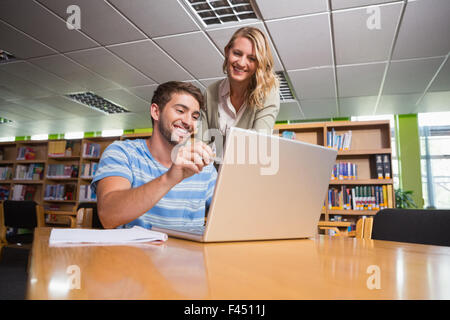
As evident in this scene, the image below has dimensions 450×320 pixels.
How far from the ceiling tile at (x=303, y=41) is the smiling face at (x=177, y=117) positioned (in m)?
1.99

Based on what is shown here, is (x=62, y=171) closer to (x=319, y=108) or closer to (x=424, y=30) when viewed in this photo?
(x=319, y=108)

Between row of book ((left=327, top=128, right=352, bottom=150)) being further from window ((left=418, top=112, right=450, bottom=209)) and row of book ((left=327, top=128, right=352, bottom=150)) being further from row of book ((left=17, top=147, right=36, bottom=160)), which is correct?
row of book ((left=17, top=147, right=36, bottom=160))

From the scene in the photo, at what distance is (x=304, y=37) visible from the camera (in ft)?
10.4

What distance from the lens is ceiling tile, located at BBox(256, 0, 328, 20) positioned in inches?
105

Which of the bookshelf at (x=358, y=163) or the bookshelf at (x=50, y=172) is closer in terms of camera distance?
the bookshelf at (x=358, y=163)

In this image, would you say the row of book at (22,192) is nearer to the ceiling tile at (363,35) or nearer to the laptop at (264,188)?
the ceiling tile at (363,35)

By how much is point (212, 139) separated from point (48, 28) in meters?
2.57

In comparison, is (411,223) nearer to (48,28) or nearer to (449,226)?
(449,226)

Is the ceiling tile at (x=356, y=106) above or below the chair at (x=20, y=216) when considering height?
above

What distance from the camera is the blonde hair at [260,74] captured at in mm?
1453

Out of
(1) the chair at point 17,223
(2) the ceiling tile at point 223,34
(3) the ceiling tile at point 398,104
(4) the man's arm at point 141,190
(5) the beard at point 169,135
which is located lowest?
(1) the chair at point 17,223

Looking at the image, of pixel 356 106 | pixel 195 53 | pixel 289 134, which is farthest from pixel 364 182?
pixel 195 53

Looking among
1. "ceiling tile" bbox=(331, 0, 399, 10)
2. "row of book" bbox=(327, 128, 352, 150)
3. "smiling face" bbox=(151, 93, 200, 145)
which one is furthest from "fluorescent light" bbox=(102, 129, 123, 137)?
"smiling face" bbox=(151, 93, 200, 145)

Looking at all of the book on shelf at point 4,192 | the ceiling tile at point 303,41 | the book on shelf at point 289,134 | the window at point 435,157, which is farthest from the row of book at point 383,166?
the book on shelf at point 4,192
